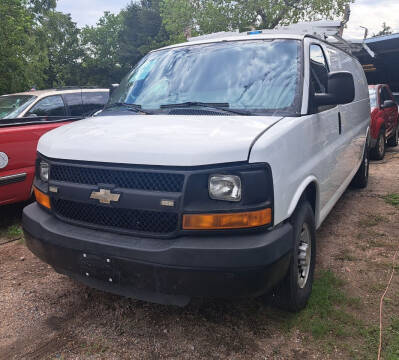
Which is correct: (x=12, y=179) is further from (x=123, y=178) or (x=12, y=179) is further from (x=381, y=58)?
(x=381, y=58)

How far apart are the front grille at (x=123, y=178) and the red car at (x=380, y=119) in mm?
6745

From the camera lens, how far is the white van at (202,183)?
2176 mm

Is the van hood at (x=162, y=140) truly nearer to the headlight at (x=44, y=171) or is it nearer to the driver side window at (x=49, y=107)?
the headlight at (x=44, y=171)

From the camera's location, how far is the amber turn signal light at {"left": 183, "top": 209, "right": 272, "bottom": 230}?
2.18 meters

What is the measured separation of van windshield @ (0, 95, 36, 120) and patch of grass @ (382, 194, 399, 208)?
18.3ft

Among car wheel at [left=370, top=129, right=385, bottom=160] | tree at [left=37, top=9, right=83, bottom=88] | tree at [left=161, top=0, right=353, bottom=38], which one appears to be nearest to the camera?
car wheel at [left=370, top=129, right=385, bottom=160]

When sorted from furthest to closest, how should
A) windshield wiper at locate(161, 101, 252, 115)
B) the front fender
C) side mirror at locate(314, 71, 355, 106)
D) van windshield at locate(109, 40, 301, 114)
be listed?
1. side mirror at locate(314, 71, 355, 106)
2. van windshield at locate(109, 40, 301, 114)
3. windshield wiper at locate(161, 101, 252, 115)
4. the front fender

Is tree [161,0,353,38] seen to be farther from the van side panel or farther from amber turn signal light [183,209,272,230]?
amber turn signal light [183,209,272,230]

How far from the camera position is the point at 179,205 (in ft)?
7.19

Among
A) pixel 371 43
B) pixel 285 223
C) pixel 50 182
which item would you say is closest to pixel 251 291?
pixel 285 223

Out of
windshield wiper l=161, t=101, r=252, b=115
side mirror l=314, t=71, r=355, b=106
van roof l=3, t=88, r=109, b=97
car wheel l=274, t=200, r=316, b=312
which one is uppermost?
side mirror l=314, t=71, r=355, b=106

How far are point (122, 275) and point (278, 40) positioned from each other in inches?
91.1

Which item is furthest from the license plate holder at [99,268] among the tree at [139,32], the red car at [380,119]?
the tree at [139,32]

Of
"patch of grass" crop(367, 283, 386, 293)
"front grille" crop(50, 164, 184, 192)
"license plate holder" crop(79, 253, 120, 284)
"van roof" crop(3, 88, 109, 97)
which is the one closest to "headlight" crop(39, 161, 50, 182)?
"front grille" crop(50, 164, 184, 192)
